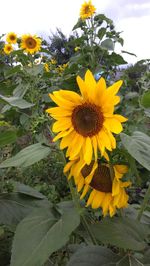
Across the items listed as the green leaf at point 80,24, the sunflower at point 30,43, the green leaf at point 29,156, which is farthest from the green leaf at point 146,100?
the sunflower at point 30,43

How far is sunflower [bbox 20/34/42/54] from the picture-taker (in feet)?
13.0

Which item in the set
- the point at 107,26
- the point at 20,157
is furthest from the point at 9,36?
the point at 20,157

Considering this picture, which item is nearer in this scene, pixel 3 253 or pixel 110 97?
pixel 110 97

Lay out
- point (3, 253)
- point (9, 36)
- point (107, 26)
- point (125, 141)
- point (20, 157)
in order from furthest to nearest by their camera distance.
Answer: point (9, 36) → point (107, 26) → point (3, 253) → point (20, 157) → point (125, 141)

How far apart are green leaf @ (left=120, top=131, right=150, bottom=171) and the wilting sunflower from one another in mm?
25

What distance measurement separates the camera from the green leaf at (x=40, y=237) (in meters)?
0.81

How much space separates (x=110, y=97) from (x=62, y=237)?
0.86ft

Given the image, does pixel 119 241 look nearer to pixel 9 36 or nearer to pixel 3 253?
pixel 3 253

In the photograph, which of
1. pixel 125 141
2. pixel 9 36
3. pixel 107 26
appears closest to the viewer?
pixel 125 141

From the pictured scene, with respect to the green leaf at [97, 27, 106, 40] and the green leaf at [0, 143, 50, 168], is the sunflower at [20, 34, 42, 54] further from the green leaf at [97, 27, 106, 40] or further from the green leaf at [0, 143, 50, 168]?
the green leaf at [0, 143, 50, 168]

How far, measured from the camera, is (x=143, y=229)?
0.98m

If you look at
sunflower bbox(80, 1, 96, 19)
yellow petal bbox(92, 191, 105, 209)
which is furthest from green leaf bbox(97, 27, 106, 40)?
yellow petal bbox(92, 191, 105, 209)

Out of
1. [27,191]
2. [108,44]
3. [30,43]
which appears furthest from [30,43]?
[27,191]

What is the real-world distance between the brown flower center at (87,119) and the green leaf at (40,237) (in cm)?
16
